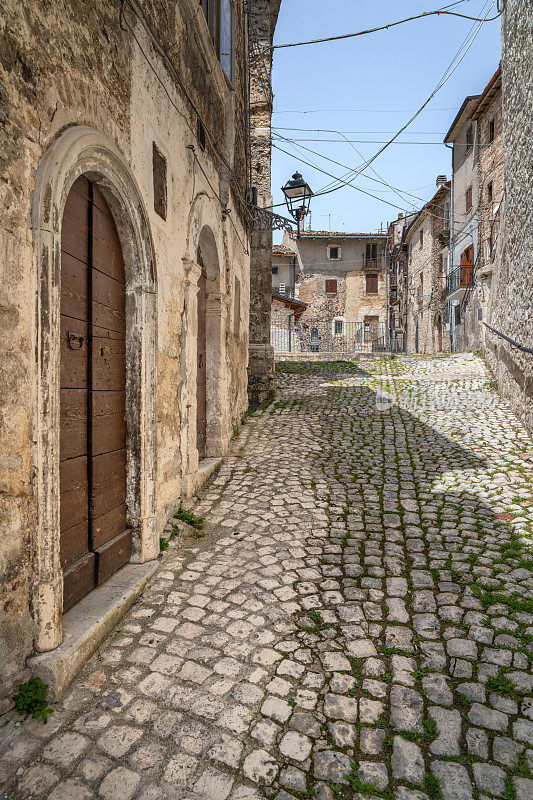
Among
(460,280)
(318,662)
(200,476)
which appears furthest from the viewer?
(460,280)

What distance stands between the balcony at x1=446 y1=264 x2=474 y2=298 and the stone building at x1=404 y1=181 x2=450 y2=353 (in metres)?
1.55

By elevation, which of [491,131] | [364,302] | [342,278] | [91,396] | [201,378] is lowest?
[91,396]

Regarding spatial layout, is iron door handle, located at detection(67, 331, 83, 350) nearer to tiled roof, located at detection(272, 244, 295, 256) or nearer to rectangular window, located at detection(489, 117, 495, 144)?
rectangular window, located at detection(489, 117, 495, 144)

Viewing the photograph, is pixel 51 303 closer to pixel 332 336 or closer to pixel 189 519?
pixel 189 519

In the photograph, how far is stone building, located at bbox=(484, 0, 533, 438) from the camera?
7.12 m

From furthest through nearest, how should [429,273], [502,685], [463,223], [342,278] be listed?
[342,278] < [429,273] < [463,223] < [502,685]

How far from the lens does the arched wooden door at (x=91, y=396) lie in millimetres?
2676

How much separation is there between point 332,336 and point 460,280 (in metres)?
13.2

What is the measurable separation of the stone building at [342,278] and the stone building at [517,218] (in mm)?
24529

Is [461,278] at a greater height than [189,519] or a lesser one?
greater

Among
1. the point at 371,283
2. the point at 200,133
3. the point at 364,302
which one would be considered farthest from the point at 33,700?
the point at 371,283

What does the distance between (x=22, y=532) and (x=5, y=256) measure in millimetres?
1218

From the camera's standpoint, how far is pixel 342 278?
3428 cm

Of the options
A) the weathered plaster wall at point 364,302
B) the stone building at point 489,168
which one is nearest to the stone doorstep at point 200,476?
the stone building at point 489,168
